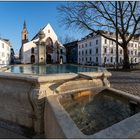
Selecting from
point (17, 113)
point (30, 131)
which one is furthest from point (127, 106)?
point (17, 113)

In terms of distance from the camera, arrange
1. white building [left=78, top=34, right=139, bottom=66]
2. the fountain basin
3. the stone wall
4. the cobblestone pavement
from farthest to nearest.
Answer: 1. white building [left=78, top=34, right=139, bottom=66]
2. the cobblestone pavement
3. the stone wall
4. the fountain basin

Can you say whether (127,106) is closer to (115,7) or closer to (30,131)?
(30,131)

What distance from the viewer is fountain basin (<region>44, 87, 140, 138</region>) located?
216 cm

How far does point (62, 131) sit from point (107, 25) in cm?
1825

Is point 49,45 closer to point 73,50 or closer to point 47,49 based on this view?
point 47,49

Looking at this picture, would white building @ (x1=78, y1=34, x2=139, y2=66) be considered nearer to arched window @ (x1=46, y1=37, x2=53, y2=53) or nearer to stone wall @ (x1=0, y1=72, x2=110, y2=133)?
arched window @ (x1=46, y1=37, x2=53, y2=53)

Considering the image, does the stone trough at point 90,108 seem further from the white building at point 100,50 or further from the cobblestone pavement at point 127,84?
the white building at point 100,50

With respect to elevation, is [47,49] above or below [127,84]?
above

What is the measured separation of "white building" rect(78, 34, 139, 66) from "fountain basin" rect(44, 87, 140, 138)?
140 feet

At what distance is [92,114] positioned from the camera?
12.2 feet

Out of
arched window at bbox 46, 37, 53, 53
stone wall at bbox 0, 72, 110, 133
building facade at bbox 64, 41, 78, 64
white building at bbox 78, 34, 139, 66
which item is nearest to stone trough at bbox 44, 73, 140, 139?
stone wall at bbox 0, 72, 110, 133

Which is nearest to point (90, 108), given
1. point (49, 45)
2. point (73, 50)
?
point (49, 45)

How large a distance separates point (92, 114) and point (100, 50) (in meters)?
46.4

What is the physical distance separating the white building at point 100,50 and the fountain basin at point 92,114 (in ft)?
140
